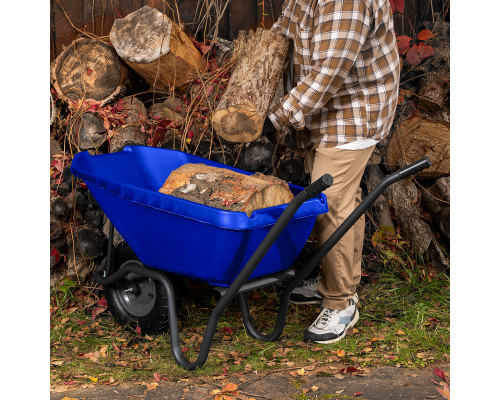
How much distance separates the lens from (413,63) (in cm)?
354

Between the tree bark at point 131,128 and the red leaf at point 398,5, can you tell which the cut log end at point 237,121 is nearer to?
the tree bark at point 131,128

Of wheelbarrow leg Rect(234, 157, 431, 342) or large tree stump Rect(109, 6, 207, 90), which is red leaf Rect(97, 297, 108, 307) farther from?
large tree stump Rect(109, 6, 207, 90)

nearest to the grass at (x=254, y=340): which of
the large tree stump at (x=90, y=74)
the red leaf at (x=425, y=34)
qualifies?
the large tree stump at (x=90, y=74)

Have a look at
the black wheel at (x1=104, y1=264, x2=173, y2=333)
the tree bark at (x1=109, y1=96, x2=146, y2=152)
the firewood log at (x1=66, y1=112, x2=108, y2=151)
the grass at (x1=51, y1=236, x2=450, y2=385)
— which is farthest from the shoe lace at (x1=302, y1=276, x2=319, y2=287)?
the firewood log at (x1=66, y1=112, x2=108, y2=151)

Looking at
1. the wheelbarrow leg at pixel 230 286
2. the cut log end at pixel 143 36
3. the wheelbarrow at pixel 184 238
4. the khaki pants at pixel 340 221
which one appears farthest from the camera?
the cut log end at pixel 143 36

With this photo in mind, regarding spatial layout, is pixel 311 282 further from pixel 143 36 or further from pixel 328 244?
pixel 143 36

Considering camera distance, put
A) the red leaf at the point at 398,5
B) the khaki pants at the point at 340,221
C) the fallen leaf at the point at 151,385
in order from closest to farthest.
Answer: the fallen leaf at the point at 151,385, the khaki pants at the point at 340,221, the red leaf at the point at 398,5

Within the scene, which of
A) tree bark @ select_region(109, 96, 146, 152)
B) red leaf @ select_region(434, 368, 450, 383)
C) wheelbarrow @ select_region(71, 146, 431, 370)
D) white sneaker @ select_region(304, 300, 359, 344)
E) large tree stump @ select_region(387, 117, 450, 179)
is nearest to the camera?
wheelbarrow @ select_region(71, 146, 431, 370)

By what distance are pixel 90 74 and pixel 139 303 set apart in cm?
122

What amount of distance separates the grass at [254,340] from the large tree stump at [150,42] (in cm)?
115

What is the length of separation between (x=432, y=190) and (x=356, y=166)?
106cm

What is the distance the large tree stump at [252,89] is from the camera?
2.42m

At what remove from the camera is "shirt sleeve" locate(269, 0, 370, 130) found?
229 centimetres

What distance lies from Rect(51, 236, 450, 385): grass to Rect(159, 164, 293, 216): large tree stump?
683 mm
